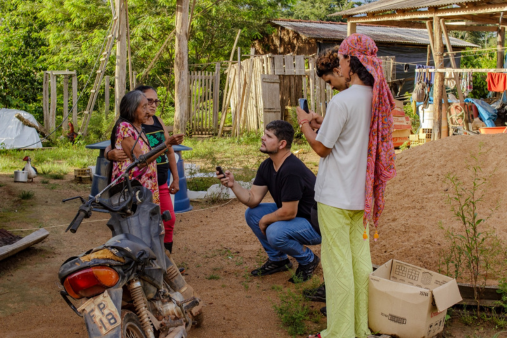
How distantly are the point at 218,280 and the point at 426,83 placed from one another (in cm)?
888

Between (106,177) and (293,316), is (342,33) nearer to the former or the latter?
(106,177)

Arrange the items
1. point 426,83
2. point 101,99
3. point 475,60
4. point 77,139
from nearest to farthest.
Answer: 1. point 426,83
2. point 77,139
3. point 101,99
4. point 475,60

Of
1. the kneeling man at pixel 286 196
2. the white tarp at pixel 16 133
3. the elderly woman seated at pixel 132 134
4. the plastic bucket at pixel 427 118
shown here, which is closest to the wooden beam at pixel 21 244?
the elderly woman seated at pixel 132 134

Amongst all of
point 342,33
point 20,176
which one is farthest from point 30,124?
point 342,33

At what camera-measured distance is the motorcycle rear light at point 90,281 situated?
93.5 inches

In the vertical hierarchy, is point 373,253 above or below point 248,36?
below

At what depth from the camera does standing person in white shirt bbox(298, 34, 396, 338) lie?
2711 mm

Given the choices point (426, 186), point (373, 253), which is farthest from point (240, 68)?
point (373, 253)

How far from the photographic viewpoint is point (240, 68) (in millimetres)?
13102

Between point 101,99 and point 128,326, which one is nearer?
point 128,326

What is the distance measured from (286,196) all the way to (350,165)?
1.14 metres

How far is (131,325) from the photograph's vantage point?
2578 millimetres

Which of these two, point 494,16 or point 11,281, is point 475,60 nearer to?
point 494,16

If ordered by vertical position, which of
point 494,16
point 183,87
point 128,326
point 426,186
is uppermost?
point 494,16
